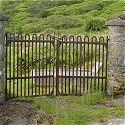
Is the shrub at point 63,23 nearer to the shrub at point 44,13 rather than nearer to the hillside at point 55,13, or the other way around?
the hillside at point 55,13

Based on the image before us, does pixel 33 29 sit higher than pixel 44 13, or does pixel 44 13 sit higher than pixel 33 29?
pixel 44 13

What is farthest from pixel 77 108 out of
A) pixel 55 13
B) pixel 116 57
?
pixel 55 13

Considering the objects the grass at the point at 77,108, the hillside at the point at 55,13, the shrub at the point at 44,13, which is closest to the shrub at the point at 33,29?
the hillside at the point at 55,13

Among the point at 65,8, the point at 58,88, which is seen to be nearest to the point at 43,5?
the point at 65,8

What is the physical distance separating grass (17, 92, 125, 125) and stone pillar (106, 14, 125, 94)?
440mm

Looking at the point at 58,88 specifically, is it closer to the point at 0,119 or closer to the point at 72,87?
the point at 72,87

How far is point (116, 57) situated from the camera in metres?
11.7

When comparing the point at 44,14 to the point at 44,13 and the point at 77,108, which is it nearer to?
the point at 44,13

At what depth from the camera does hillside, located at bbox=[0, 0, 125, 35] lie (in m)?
36.6

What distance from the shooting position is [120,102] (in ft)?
35.9

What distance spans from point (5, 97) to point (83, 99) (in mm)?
1990

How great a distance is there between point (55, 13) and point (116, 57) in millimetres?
35743

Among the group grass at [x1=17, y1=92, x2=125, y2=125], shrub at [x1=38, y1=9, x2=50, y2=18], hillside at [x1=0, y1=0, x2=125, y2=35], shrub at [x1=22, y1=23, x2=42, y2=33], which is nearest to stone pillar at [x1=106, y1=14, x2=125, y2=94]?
grass at [x1=17, y1=92, x2=125, y2=125]

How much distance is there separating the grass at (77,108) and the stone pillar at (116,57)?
440 millimetres
